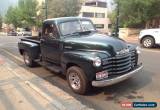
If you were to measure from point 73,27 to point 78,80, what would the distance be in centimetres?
200

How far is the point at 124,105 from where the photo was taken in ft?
19.1

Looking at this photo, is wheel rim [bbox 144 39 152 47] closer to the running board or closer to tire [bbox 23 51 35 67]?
tire [bbox 23 51 35 67]

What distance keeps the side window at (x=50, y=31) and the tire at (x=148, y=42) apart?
26.8ft

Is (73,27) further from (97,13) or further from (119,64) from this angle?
(97,13)

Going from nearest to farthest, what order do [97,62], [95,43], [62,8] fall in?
[97,62]
[95,43]
[62,8]

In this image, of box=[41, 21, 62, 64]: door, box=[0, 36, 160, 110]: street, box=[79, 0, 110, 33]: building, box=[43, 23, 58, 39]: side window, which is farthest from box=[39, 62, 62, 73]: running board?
box=[79, 0, 110, 33]: building

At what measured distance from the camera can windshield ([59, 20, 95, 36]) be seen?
7739 millimetres

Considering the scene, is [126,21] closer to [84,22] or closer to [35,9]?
[84,22]

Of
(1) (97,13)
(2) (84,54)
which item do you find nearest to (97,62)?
(2) (84,54)

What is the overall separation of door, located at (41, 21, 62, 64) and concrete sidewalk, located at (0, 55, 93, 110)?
0.77 metres

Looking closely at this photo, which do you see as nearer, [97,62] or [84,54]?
[97,62]

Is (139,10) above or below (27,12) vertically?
below

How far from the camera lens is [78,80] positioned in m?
6.56

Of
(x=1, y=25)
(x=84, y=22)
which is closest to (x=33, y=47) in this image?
(x=84, y=22)
